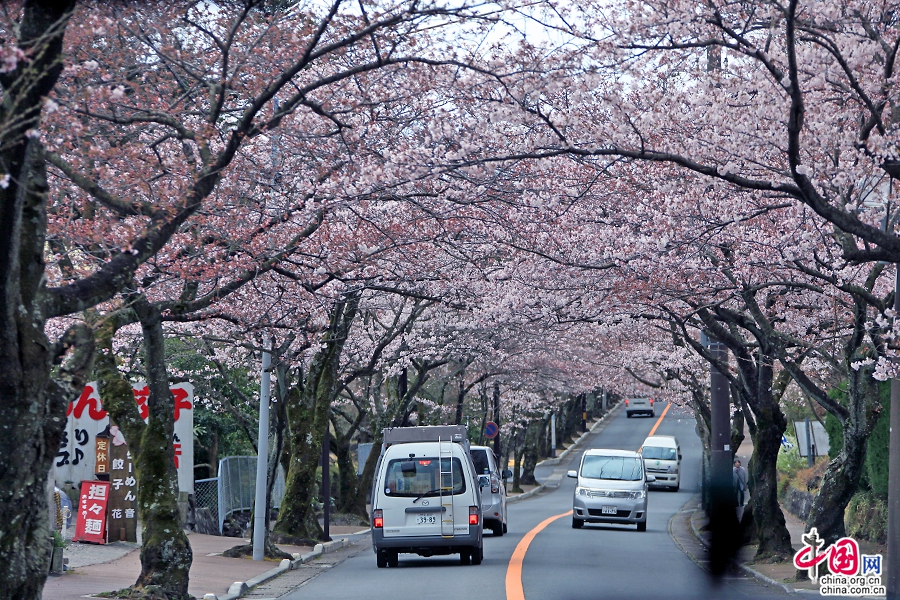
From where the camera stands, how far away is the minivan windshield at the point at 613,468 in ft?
82.3

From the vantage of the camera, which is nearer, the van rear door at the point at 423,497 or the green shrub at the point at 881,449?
the van rear door at the point at 423,497

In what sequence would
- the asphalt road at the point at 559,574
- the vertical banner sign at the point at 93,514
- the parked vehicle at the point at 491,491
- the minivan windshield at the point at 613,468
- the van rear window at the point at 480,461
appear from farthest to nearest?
the minivan windshield at the point at 613,468 < the van rear window at the point at 480,461 < the parked vehicle at the point at 491,491 < the vertical banner sign at the point at 93,514 < the asphalt road at the point at 559,574

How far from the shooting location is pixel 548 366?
38.6m

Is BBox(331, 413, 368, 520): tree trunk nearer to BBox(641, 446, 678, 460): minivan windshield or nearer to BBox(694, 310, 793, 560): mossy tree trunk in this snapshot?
BBox(694, 310, 793, 560): mossy tree trunk

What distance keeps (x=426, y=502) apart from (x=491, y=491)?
7.02 meters

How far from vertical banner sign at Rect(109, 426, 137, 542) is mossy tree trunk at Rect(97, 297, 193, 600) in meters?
6.83

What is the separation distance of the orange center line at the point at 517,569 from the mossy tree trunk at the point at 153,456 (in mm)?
3998

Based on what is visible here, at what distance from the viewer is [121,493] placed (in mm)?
19188

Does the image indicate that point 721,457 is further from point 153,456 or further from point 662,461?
point 662,461

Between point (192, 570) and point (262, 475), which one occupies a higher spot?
point (262, 475)

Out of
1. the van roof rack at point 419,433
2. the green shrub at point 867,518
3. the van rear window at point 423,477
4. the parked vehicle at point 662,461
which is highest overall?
the van roof rack at point 419,433

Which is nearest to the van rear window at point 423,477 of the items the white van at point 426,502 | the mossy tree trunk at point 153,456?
the white van at point 426,502

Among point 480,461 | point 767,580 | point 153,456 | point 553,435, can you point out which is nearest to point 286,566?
point 153,456

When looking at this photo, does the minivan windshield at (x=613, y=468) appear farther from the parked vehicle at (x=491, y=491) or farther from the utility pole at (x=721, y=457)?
the utility pole at (x=721, y=457)
